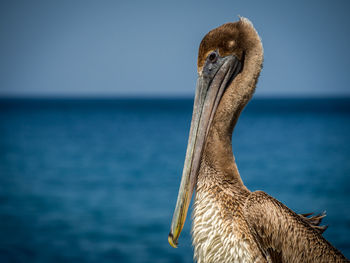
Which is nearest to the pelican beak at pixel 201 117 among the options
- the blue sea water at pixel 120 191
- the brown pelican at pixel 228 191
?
the brown pelican at pixel 228 191

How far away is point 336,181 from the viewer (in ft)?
65.1

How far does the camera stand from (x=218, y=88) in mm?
3311

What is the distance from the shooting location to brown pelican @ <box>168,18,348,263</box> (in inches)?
112

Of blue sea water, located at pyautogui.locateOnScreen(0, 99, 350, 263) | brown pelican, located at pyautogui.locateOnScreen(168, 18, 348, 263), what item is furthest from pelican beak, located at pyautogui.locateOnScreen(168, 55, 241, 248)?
blue sea water, located at pyautogui.locateOnScreen(0, 99, 350, 263)

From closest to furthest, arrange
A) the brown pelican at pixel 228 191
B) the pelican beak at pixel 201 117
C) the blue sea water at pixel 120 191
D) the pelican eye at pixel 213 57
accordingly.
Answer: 1. the brown pelican at pixel 228 191
2. the pelican beak at pixel 201 117
3. the pelican eye at pixel 213 57
4. the blue sea water at pixel 120 191

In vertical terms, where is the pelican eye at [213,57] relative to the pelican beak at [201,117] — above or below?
above

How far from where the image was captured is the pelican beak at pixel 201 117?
3.13 metres

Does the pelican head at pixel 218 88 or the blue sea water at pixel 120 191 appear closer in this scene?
the pelican head at pixel 218 88

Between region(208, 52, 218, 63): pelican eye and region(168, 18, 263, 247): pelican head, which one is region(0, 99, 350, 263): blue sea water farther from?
region(208, 52, 218, 63): pelican eye

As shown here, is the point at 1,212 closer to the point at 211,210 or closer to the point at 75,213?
the point at 75,213

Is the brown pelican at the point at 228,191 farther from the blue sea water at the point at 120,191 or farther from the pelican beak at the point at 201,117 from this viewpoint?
the blue sea water at the point at 120,191

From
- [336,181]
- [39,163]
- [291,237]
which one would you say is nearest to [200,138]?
[291,237]

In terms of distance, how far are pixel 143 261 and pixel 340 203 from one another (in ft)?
30.9

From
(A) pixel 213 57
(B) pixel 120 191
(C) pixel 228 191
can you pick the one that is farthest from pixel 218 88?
(B) pixel 120 191
